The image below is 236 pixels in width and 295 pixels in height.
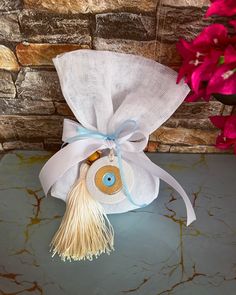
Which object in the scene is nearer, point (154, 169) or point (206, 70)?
point (206, 70)

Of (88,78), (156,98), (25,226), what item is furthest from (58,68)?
(25,226)

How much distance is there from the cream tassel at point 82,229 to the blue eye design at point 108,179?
4 centimetres

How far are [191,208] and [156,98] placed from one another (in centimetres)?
21

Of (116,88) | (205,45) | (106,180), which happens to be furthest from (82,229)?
(205,45)

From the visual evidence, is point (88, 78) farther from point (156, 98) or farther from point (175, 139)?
point (175, 139)

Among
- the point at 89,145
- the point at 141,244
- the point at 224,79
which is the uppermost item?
the point at 224,79

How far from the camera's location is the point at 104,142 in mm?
613

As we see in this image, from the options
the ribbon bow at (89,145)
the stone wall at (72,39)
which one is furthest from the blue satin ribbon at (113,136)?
the stone wall at (72,39)

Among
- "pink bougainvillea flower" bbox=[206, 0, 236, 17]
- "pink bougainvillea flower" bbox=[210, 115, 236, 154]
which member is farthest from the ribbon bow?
"pink bougainvillea flower" bbox=[206, 0, 236, 17]

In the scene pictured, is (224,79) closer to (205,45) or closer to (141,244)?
(205,45)

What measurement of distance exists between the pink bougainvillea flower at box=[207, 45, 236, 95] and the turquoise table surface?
0.88 ft

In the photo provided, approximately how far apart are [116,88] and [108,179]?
16 centimetres

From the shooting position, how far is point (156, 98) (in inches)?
23.3

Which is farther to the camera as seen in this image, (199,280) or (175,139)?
(175,139)
